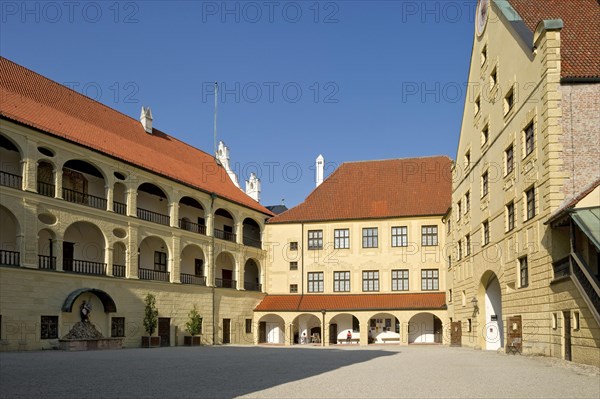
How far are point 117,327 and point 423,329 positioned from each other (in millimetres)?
20195

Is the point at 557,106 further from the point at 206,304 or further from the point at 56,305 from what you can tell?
the point at 206,304

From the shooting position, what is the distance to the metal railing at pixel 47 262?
3008 cm

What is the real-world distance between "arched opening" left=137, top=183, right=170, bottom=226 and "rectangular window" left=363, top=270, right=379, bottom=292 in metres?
14.4

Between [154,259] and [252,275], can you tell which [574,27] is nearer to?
[154,259]

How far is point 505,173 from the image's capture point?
26.5m

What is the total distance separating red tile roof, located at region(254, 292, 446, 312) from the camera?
42.6 metres

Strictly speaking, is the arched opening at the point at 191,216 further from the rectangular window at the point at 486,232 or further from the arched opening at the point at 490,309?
the rectangular window at the point at 486,232

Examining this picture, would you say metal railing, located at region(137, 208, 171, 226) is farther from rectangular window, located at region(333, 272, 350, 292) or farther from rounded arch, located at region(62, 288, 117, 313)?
rectangular window, located at region(333, 272, 350, 292)

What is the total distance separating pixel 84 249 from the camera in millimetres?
34000

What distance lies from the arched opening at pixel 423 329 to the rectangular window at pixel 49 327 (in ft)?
75.1

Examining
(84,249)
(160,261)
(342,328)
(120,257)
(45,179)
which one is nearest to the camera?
(45,179)

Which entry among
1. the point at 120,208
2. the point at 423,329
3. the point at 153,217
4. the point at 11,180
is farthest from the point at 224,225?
the point at 11,180

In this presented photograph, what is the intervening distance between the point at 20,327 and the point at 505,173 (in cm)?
2076

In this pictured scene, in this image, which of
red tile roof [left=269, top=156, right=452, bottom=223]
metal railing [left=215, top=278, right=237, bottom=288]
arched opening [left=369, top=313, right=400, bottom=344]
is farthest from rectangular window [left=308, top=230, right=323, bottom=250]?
→ arched opening [left=369, top=313, right=400, bottom=344]
